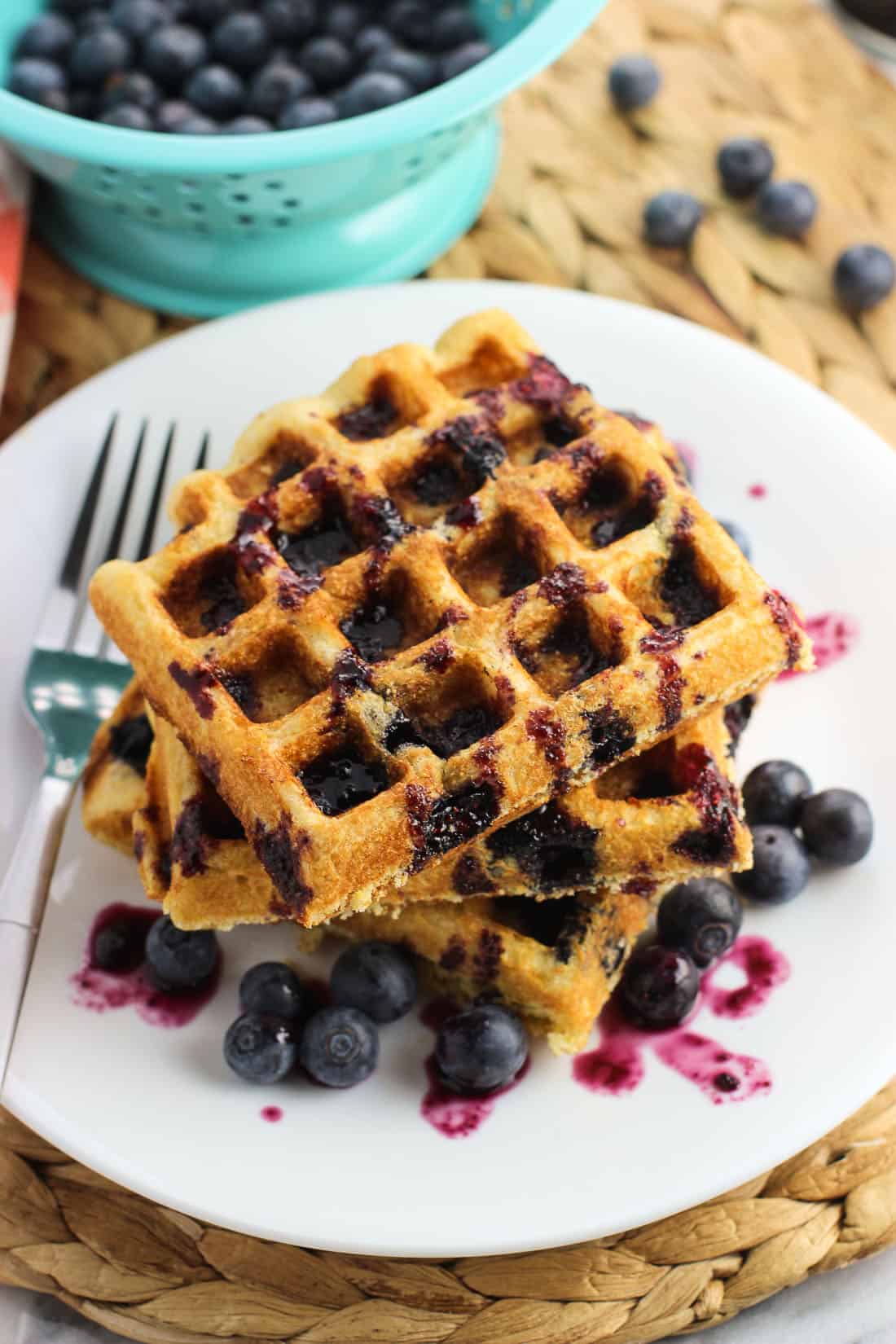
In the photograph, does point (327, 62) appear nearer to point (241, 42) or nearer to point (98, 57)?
point (241, 42)

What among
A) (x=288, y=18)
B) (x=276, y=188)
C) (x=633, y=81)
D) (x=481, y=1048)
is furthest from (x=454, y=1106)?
(x=633, y=81)

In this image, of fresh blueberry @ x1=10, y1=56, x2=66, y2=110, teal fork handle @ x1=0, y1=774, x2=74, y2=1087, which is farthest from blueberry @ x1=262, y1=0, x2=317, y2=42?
teal fork handle @ x1=0, y1=774, x2=74, y2=1087

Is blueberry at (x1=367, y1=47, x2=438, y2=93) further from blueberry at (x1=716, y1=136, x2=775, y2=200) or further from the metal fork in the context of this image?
the metal fork

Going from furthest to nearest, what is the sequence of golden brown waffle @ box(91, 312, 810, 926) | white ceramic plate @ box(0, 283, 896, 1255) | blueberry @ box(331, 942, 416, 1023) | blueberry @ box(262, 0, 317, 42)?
blueberry @ box(262, 0, 317, 42) → blueberry @ box(331, 942, 416, 1023) → white ceramic plate @ box(0, 283, 896, 1255) → golden brown waffle @ box(91, 312, 810, 926)

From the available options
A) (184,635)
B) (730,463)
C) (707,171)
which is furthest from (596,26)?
(184,635)

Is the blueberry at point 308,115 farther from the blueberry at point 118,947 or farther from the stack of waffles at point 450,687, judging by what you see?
the blueberry at point 118,947

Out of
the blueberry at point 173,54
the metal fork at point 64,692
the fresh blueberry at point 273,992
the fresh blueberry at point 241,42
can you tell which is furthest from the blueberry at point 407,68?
the fresh blueberry at point 273,992
